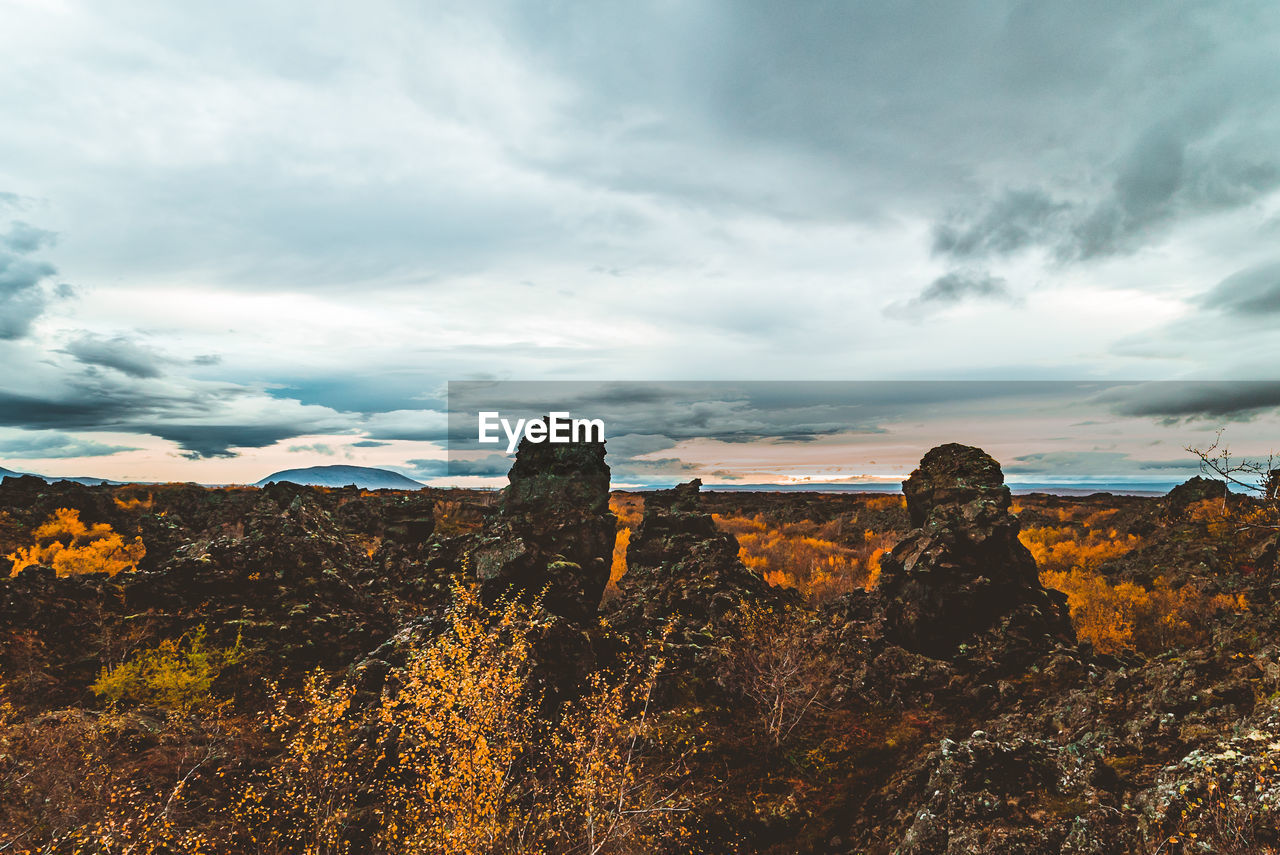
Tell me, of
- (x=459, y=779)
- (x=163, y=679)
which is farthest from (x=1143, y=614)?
(x=163, y=679)

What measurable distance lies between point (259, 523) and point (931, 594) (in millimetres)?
31198

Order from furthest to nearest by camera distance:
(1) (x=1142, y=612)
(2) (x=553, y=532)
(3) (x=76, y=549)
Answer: (3) (x=76, y=549) < (1) (x=1142, y=612) < (2) (x=553, y=532)

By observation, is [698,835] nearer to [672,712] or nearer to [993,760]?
[672,712]

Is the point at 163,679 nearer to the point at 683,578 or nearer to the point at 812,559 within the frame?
the point at 683,578

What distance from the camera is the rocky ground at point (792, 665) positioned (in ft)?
37.1

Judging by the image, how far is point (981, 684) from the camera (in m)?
20.2

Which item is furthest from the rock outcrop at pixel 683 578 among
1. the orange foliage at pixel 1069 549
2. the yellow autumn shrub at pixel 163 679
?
the orange foliage at pixel 1069 549

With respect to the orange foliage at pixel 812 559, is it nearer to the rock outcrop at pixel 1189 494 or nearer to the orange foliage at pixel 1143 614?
the orange foliage at pixel 1143 614

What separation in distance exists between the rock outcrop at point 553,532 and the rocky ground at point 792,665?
0.10 meters

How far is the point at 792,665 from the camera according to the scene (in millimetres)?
20141

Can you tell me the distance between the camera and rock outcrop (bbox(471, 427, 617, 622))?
22703 mm

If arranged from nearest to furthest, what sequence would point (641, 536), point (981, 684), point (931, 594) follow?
point (981, 684)
point (931, 594)
point (641, 536)

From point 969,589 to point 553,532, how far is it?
56.1 ft

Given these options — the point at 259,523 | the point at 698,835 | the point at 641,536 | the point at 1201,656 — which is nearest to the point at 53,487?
the point at 259,523
